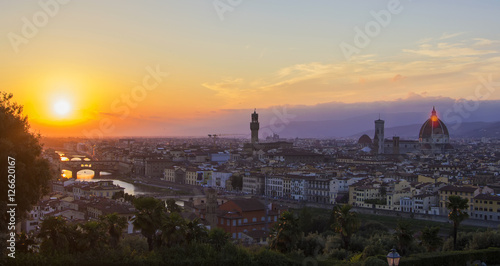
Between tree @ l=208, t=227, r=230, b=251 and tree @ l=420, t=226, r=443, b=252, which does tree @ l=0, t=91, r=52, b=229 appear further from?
tree @ l=420, t=226, r=443, b=252

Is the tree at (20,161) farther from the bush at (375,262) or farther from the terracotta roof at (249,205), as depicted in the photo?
the terracotta roof at (249,205)

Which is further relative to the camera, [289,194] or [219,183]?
[219,183]

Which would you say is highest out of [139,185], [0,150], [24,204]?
[0,150]

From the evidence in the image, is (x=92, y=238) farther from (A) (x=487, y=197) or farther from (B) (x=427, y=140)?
(B) (x=427, y=140)

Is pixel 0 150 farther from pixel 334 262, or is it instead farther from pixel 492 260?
pixel 492 260

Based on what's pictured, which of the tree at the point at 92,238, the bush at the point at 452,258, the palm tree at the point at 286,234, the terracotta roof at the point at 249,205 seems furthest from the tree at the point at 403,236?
the terracotta roof at the point at 249,205

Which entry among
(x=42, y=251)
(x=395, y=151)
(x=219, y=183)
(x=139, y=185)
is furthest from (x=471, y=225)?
(x=395, y=151)
